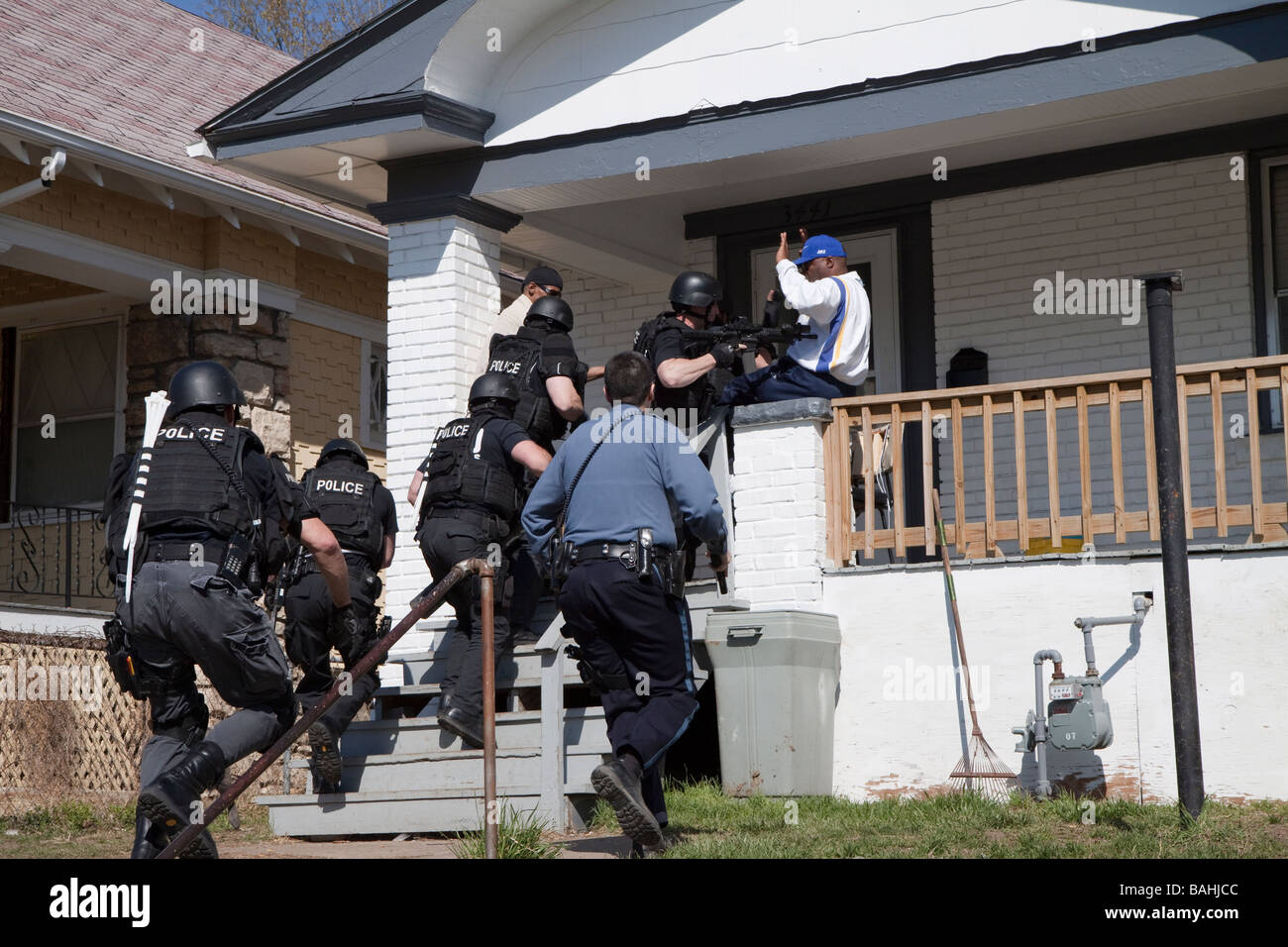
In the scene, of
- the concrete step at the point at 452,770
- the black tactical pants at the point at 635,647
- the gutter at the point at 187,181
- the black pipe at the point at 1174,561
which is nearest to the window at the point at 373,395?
the gutter at the point at 187,181

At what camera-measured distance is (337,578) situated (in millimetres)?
7195

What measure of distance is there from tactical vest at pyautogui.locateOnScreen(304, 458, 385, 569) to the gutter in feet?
16.4

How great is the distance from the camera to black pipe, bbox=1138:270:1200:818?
6.62 meters

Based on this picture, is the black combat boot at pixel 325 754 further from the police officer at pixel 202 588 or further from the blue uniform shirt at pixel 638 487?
the blue uniform shirt at pixel 638 487

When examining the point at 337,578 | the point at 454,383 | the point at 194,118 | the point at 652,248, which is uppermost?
the point at 194,118

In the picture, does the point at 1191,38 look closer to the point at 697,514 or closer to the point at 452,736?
the point at 697,514

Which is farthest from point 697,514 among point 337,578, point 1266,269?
point 1266,269

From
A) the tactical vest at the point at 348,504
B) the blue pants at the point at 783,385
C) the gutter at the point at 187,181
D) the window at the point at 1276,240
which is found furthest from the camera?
the gutter at the point at 187,181

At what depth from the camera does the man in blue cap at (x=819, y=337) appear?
9195mm

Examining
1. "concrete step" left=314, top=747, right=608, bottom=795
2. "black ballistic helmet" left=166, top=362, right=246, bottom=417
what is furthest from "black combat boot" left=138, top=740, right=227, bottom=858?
"concrete step" left=314, top=747, right=608, bottom=795

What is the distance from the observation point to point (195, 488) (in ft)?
21.6

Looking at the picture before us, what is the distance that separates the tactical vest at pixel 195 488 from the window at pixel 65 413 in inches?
344

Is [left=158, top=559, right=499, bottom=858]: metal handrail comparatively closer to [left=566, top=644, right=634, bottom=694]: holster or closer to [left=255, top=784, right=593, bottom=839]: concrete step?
[left=566, top=644, right=634, bottom=694]: holster

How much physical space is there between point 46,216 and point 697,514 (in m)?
8.80
